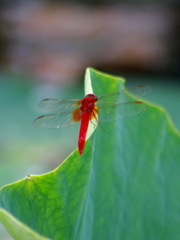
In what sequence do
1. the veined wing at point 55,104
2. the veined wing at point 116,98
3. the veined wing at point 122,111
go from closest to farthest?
1. the veined wing at point 122,111
2. the veined wing at point 116,98
3. the veined wing at point 55,104

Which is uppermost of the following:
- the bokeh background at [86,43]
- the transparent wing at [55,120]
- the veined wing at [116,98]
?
the bokeh background at [86,43]

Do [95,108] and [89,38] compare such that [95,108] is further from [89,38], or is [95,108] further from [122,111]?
[89,38]

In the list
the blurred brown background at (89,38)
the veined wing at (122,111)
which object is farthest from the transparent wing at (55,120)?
the blurred brown background at (89,38)

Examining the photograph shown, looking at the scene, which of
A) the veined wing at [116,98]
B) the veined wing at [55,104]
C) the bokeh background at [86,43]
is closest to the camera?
the veined wing at [116,98]

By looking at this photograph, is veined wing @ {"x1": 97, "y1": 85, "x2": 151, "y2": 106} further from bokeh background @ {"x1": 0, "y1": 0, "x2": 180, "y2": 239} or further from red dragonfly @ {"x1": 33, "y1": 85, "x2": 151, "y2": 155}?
bokeh background @ {"x1": 0, "y1": 0, "x2": 180, "y2": 239}

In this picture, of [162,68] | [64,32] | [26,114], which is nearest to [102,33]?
[64,32]

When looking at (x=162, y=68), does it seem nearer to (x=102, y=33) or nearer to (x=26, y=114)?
(x=102, y=33)

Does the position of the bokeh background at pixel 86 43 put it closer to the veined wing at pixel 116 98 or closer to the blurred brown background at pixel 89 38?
the blurred brown background at pixel 89 38

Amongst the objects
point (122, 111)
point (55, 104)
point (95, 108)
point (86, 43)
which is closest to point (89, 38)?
point (86, 43)
